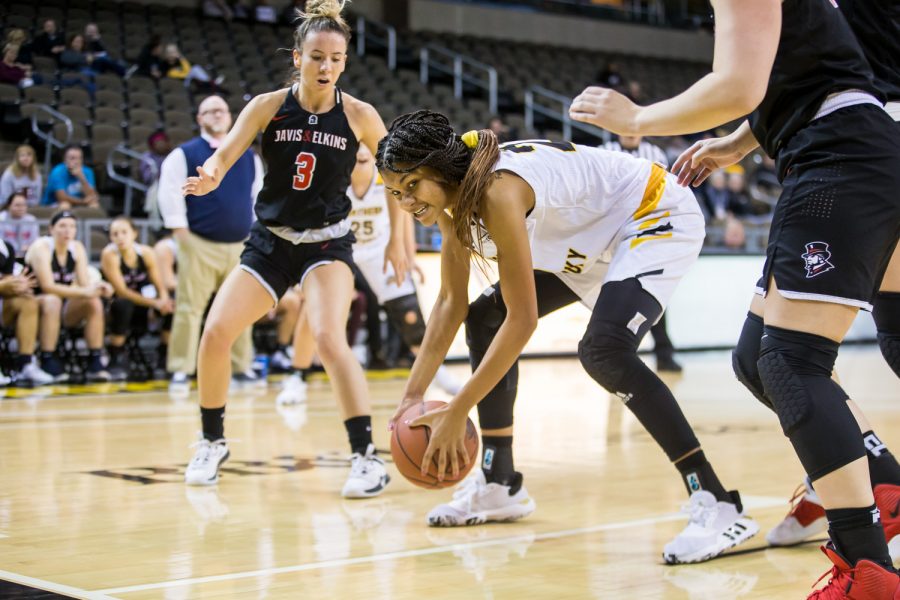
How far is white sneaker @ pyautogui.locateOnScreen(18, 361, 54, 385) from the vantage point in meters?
8.67

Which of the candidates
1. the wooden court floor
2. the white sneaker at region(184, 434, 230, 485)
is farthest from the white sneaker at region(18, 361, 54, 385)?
the white sneaker at region(184, 434, 230, 485)

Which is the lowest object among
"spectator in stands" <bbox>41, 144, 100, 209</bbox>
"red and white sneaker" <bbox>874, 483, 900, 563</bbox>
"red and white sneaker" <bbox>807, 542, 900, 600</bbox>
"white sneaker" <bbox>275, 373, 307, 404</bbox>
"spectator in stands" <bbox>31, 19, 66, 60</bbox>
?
"white sneaker" <bbox>275, 373, 307, 404</bbox>

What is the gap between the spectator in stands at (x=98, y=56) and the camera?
14.3m

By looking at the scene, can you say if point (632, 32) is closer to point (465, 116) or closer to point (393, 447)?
point (465, 116)

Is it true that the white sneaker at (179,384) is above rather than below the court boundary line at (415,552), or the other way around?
below

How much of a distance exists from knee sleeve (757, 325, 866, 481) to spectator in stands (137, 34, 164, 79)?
1337 cm

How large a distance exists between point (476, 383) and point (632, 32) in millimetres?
22839

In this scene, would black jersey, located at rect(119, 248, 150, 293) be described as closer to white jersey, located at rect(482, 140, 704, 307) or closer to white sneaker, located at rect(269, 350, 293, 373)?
white sneaker, located at rect(269, 350, 293, 373)

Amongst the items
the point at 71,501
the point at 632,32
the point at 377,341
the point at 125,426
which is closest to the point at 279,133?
the point at 71,501

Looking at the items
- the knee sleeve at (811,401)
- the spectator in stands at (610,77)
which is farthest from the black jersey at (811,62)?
the spectator in stands at (610,77)

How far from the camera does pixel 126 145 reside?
12812 millimetres

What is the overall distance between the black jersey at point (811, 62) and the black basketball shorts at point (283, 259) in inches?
94.5

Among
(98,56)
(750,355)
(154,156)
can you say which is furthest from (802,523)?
(98,56)

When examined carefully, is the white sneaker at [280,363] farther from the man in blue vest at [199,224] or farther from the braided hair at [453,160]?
the braided hair at [453,160]
